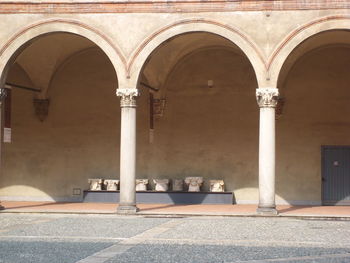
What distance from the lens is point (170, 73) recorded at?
73.9ft

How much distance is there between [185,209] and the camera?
19.4 metres

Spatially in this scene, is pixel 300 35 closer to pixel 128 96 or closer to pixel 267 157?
pixel 267 157

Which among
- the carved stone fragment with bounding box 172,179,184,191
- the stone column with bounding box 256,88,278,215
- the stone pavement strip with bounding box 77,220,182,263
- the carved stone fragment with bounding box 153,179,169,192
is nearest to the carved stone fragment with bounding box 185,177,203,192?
the carved stone fragment with bounding box 172,179,184,191

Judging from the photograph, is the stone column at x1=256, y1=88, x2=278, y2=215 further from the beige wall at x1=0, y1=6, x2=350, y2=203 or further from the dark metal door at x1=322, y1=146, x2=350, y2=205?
the dark metal door at x1=322, y1=146, x2=350, y2=205

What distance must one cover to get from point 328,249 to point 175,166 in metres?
11.6

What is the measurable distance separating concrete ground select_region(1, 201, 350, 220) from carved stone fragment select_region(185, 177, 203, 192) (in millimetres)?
1147

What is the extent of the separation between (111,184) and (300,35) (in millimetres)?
8352

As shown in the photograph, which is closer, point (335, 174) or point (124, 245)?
point (124, 245)

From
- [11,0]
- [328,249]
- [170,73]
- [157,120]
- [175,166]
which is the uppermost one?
[11,0]

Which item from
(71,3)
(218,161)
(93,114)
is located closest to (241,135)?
(218,161)

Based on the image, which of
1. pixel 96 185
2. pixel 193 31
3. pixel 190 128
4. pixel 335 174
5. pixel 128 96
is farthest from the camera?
pixel 190 128

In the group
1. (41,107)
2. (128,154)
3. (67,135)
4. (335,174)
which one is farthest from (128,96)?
(335,174)

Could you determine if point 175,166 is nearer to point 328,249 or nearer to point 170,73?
point 170,73

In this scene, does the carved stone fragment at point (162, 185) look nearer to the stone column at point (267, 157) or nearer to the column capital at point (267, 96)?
the stone column at point (267, 157)
